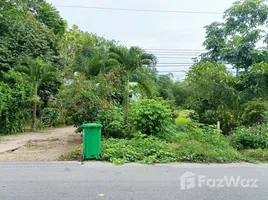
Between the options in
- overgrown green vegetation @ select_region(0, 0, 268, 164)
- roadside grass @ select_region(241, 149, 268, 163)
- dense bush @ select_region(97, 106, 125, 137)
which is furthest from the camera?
dense bush @ select_region(97, 106, 125, 137)

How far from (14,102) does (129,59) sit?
22.7 ft

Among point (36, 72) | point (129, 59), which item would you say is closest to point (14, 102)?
point (36, 72)

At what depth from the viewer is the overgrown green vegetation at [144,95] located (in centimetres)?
652

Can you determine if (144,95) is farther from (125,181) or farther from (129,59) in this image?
(125,181)

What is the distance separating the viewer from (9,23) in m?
13.7

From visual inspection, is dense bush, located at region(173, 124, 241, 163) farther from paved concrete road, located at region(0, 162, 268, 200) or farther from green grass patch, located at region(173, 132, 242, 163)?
paved concrete road, located at region(0, 162, 268, 200)

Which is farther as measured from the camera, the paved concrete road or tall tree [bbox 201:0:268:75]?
tall tree [bbox 201:0:268:75]

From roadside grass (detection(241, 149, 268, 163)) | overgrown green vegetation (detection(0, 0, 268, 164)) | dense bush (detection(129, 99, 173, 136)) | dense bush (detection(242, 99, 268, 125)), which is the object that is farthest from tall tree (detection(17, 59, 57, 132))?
roadside grass (detection(241, 149, 268, 163))

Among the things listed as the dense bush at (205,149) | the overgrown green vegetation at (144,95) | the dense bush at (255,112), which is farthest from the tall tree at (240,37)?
the dense bush at (205,149)

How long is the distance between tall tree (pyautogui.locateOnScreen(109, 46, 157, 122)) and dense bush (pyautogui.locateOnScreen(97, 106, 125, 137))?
1.17 ft

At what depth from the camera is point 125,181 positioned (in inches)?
171

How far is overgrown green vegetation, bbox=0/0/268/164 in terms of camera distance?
6.52m

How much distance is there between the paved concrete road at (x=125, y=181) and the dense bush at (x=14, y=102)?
6084 mm

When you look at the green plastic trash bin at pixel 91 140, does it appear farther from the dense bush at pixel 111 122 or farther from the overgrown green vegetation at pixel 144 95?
the dense bush at pixel 111 122
